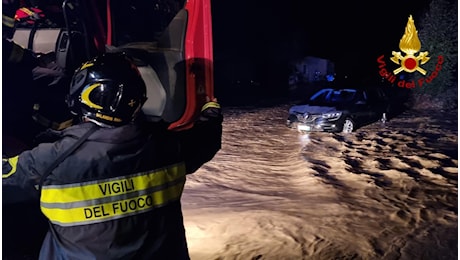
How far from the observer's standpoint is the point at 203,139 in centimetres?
227

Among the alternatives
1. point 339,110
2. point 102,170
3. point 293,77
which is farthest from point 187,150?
point 293,77

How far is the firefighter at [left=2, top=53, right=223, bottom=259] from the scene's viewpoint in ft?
5.73

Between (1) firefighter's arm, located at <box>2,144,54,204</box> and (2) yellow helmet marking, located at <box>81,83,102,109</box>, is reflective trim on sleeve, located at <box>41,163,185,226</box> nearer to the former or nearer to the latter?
(1) firefighter's arm, located at <box>2,144,54,204</box>

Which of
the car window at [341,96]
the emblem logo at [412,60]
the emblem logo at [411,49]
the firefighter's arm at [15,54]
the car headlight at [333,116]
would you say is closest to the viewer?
the firefighter's arm at [15,54]

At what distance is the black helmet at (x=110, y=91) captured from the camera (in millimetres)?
1860

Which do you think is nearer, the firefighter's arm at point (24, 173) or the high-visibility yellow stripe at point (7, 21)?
the firefighter's arm at point (24, 173)

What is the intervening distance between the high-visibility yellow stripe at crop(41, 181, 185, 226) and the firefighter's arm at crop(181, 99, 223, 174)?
14.7 inches

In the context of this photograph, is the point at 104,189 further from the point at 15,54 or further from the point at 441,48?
the point at 441,48

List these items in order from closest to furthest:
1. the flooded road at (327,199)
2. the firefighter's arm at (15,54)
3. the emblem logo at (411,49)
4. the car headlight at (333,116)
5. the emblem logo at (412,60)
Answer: the firefighter's arm at (15,54), the flooded road at (327,199), the car headlight at (333,116), the emblem logo at (411,49), the emblem logo at (412,60)

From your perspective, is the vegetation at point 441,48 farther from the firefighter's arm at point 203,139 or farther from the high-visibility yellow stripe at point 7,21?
the high-visibility yellow stripe at point 7,21

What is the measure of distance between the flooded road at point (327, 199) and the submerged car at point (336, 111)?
0.34 m

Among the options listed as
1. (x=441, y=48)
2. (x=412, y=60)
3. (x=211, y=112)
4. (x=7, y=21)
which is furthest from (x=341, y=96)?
(x=7, y=21)

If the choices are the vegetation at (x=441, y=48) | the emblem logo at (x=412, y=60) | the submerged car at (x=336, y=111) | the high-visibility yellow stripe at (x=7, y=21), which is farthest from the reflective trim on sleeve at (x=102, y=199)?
the vegetation at (x=441, y=48)

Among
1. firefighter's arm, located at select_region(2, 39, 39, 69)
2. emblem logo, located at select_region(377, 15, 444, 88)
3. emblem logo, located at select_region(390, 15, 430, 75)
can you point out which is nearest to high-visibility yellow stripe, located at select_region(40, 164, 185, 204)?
firefighter's arm, located at select_region(2, 39, 39, 69)
